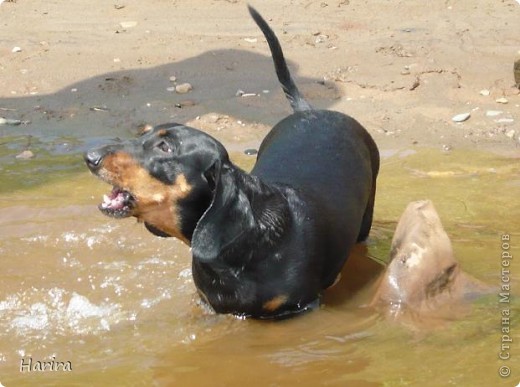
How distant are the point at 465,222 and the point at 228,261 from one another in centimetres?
227

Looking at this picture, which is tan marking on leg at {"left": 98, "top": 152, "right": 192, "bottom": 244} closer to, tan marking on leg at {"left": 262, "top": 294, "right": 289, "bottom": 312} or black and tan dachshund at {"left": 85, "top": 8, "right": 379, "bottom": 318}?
black and tan dachshund at {"left": 85, "top": 8, "right": 379, "bottom": 318}

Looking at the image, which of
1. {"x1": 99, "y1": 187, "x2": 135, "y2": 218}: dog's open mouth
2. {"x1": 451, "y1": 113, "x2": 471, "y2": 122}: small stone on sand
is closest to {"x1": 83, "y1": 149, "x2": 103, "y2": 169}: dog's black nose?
{"x1": 99, "y1": 187, "x2": 135, "y2": 218}: dog's open mouth

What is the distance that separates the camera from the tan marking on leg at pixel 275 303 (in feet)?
16.5

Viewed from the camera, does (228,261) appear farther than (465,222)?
No

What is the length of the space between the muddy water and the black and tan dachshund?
250 mm

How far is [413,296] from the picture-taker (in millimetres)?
5312

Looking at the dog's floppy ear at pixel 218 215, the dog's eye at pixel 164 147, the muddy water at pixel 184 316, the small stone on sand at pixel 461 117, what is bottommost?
the small stone on sand at pixel 461 117

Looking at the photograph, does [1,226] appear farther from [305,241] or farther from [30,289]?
[305,241]

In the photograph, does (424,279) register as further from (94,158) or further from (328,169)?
(94,158)

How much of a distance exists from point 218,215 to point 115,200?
494mm

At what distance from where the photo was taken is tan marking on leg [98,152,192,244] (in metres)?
4.61

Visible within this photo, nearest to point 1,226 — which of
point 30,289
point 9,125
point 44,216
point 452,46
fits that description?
point 44,216

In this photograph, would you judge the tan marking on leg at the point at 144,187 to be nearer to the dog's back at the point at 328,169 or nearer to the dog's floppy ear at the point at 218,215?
the dog's floppy ear at the point at 218,215

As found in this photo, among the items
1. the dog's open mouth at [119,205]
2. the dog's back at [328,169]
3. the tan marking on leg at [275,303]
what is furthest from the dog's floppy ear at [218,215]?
the dog's back at [328,169]
